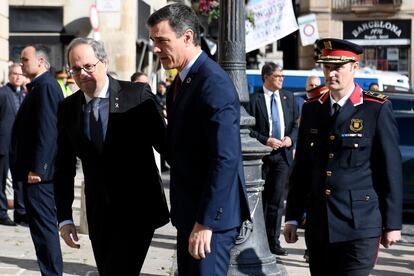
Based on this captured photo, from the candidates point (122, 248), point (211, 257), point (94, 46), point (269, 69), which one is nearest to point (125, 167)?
point (122, 248)

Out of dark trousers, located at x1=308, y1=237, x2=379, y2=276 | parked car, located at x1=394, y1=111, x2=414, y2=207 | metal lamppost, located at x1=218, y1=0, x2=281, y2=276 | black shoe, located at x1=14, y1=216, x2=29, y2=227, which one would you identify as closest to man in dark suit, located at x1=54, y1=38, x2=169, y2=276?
dark trousers, located at x1=308, y1=237, x2=379, y2=276

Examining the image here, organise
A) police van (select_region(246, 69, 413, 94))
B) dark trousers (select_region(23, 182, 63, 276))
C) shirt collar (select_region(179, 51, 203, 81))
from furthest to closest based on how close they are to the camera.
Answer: police van (select_region(246, 69, 413, 94)) → dark trousers (select_region(23, 182, 63, 276)) → shirt collar (select_region(179, 51, 203, 81))

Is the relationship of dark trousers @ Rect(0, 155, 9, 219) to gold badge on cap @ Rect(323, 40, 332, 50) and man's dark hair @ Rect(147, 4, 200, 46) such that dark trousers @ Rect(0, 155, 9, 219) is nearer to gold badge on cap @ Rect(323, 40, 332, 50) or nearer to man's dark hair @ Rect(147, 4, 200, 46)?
gold badge on cap @ Rect(323, 40, 332, 50)

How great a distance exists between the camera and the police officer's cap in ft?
16.6

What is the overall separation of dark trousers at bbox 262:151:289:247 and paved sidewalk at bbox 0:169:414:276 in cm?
29

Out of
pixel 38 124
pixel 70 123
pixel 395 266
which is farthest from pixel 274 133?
pixel 70 123

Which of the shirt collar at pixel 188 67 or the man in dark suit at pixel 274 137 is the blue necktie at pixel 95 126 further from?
the man in dark suit at pixel 274 137

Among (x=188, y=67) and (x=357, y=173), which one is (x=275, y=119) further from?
(x=188, y=67)

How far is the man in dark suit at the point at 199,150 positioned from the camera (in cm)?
414

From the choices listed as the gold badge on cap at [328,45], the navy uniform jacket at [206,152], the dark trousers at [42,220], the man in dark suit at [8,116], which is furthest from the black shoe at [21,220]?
the navy uniform jacket at [206,152]

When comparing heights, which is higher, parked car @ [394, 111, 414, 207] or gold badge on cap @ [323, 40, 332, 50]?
gold badge on cap @ [323, 40, 332, 50]

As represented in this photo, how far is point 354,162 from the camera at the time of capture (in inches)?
195

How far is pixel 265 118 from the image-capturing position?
30.6ft

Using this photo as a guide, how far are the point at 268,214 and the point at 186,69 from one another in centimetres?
500
